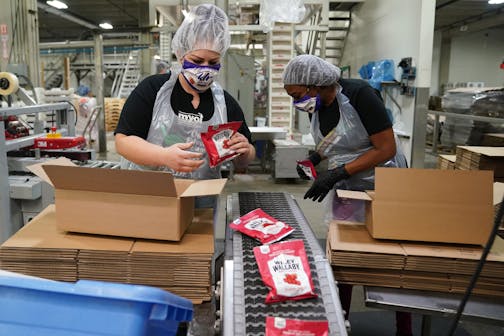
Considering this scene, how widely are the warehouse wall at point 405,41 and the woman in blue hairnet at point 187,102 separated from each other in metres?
3.55

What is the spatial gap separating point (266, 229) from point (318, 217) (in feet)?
9.54

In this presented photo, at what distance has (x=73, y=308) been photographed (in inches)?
24.7

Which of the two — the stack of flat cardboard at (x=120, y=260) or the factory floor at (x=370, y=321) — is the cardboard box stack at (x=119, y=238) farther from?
the factory floor at (x=370, y=321)

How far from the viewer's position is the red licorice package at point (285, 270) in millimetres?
Answer: 940

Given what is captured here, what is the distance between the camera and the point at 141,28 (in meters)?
11.4

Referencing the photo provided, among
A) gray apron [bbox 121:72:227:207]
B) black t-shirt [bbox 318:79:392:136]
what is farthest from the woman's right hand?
black t-shirt [bbox 318:79:392:136]

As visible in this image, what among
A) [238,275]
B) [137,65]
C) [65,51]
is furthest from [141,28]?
[238,275]

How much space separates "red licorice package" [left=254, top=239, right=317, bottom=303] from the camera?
3.09 ft

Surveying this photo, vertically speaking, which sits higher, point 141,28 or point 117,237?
point 141,28

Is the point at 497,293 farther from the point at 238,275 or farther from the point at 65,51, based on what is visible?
the point at 65,51

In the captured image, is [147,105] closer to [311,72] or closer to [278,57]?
[311,72]

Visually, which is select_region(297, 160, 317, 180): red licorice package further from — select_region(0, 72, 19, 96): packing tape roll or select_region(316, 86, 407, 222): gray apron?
select_region(0, 72, 19, 96): packing tape roll

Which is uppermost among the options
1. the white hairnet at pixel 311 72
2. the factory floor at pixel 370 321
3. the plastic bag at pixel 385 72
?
the plastic bag at pixel 385 72

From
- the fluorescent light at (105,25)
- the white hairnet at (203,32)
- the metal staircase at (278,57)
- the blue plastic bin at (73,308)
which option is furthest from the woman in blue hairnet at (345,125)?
the fluorescent light at (105,25)
